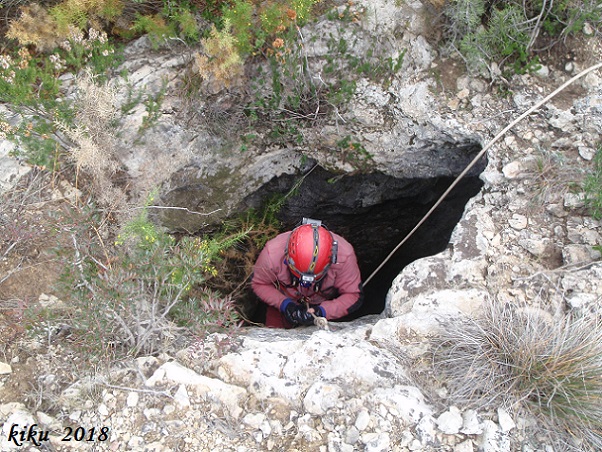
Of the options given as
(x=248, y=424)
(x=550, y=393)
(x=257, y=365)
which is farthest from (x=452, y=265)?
(x=248, y=424)

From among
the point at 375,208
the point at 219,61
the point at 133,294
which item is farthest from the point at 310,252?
the point at 375,208

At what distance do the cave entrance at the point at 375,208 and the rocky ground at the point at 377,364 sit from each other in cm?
84

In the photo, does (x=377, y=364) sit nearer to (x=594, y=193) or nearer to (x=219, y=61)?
(x=594, y=193)

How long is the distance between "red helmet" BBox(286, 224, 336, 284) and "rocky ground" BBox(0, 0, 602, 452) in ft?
Answer: 1.82

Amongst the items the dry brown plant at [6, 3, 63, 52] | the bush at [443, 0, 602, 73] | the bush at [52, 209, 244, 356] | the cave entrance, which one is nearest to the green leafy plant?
the dry brown plant at [6, 3, 63, 52]

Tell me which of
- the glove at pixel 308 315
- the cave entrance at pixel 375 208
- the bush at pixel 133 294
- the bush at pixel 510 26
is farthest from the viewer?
the cave entrance at pixel 375 208

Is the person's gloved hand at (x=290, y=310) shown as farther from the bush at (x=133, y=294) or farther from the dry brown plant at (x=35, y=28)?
the dry brown plant at (x=35, y=28)

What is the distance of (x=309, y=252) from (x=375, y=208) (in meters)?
1.92

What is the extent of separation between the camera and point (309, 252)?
3648mm

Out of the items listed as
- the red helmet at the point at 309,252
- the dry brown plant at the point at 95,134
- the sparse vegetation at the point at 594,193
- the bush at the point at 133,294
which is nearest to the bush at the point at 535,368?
the sparse vegetation at the point at 594,193

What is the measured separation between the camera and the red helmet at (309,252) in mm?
3648

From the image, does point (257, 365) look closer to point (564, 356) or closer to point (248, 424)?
point (248, 424)

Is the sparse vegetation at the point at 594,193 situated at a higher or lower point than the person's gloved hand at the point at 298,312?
higher

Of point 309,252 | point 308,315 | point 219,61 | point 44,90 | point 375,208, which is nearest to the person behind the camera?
point 44,90
